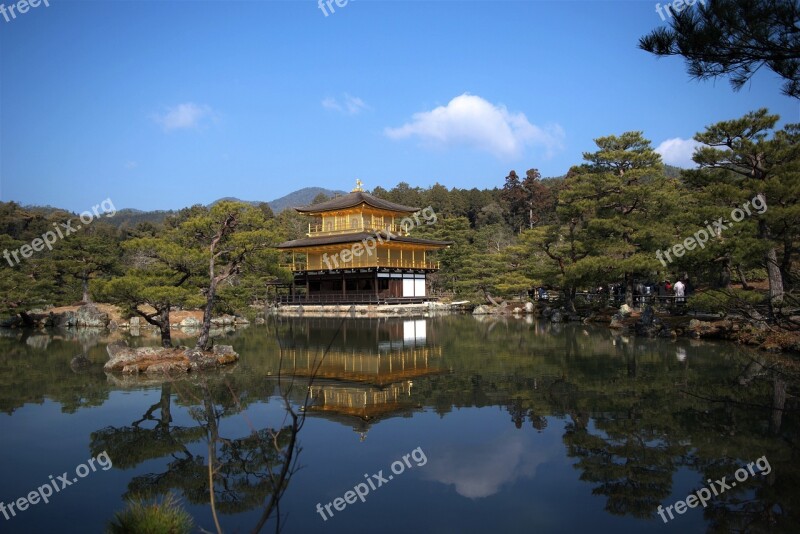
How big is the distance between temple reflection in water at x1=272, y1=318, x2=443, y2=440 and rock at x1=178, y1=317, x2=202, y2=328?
6176 millimetres

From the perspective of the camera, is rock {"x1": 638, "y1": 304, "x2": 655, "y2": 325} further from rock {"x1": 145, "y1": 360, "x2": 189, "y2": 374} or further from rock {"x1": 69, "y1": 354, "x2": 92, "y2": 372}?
rock {"x1": 69, "y1": 354, "x2": 92, "y2": 372}

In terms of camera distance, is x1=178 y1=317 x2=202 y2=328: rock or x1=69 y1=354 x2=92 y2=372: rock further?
x1=178 y1=317 x2=202 y2=328: rock

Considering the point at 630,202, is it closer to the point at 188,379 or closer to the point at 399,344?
the point at 399,344

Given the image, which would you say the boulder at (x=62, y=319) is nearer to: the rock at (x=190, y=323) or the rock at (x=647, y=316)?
the rock at (x=190, y=323)

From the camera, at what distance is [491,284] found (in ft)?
102

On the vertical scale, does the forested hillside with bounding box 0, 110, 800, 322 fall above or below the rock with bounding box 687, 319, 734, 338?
above

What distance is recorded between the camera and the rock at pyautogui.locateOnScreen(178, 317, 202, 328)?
24.0 meters

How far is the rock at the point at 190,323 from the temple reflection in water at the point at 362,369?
6.18 meters

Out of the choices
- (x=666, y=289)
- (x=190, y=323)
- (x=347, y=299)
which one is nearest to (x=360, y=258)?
(x=347, y=299)

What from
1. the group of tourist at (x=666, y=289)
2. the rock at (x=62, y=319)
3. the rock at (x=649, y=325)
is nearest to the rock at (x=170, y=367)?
the rock at (x=649, y=325)

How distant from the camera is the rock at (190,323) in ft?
78.9

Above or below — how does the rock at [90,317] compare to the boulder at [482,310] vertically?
above

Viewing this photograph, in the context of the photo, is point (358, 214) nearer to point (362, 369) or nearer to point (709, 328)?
point (709, 328)

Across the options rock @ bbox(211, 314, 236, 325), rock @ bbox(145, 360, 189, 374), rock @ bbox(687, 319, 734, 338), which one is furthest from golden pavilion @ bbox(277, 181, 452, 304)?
rock @ bbox(145, 360, 189, 374)
